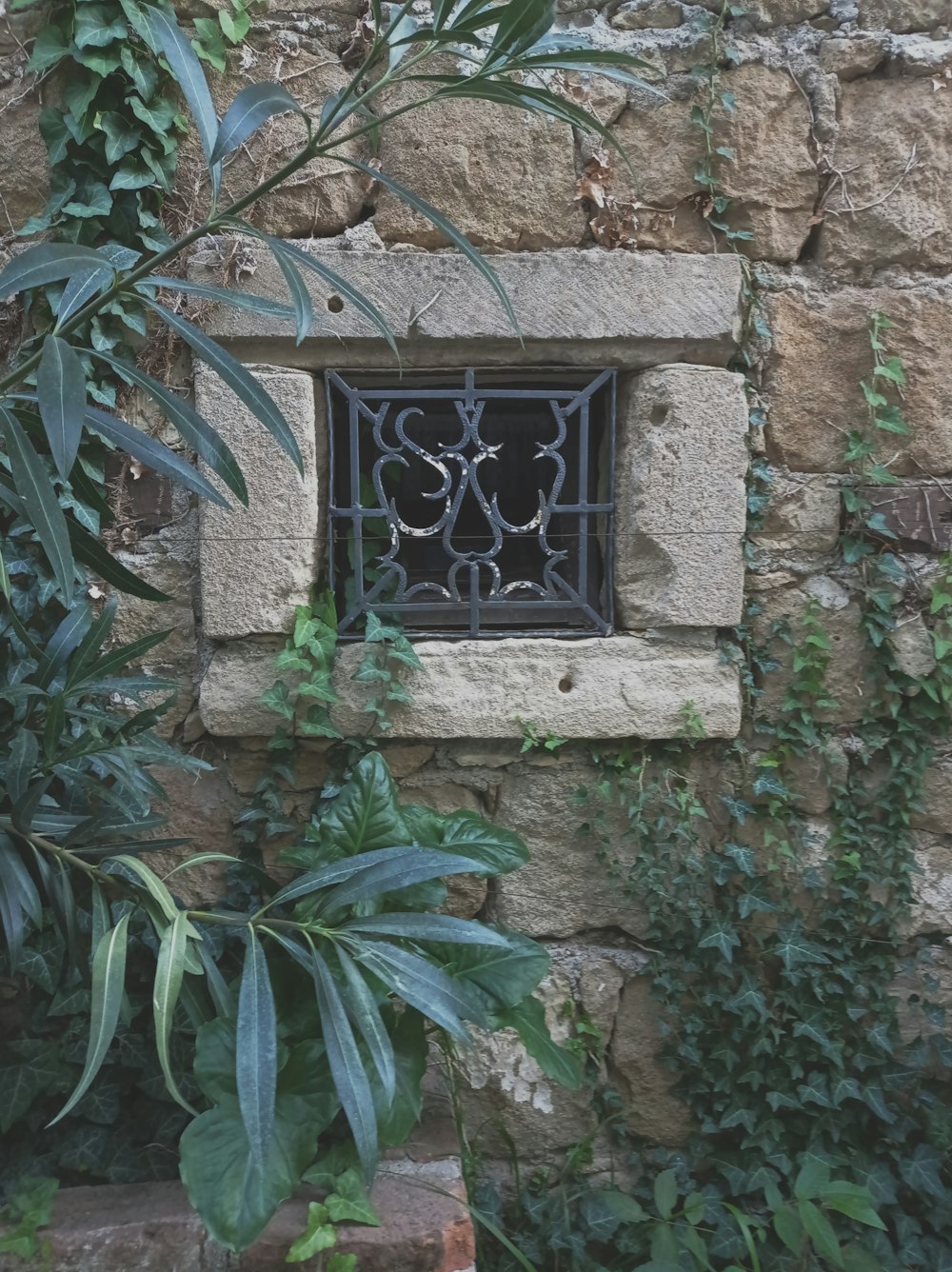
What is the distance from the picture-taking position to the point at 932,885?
196 cm

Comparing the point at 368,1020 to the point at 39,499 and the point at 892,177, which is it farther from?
the point at 892,177

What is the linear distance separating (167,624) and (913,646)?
1596 millimetres

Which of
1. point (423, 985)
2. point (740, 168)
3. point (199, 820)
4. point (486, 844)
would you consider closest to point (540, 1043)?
point (486, 844)

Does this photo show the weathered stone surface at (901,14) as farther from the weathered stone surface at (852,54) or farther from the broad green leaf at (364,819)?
the broad green leaf at (364,819)

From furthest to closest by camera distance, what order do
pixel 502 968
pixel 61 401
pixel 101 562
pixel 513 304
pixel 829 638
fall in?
pixel 829 638 → pixel 513 304 → pixel 502 968 → pixel 101 562 → pixel 61 401

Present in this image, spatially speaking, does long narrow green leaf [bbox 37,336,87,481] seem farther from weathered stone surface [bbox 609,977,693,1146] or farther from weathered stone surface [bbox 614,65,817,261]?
weathered stone surface [bbox 609,977,693,1146]

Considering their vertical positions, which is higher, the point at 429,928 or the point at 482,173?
the point at 482,173

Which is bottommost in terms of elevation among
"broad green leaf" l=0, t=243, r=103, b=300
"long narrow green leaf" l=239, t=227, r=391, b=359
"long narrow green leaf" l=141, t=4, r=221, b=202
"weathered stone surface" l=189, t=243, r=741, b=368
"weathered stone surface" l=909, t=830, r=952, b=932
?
"weathered stone surface" l=909, t=830, r=952, b=932

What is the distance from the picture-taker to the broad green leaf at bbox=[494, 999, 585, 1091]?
1589 millimetres

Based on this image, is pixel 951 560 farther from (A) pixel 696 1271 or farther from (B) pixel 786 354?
(A) pixel 696 1271

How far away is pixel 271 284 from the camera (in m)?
1.83

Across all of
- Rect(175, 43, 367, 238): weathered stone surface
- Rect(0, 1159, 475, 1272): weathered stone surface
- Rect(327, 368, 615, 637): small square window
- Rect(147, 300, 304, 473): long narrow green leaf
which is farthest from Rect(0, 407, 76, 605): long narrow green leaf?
Rect(0, 1159, 475, 1272): weathered stone surface

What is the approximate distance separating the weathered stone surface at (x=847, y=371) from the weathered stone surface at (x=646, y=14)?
2.00ft

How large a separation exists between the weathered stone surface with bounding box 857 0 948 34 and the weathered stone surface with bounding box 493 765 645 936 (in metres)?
1.68
